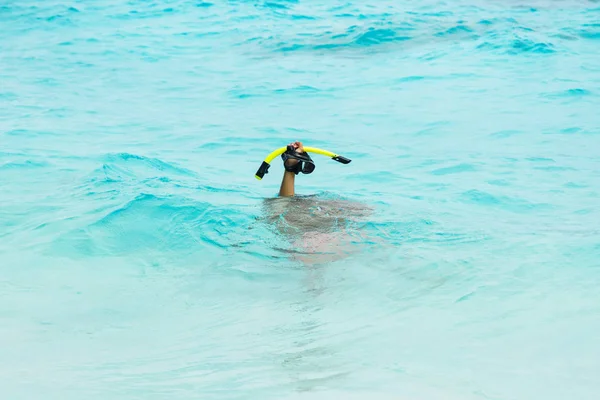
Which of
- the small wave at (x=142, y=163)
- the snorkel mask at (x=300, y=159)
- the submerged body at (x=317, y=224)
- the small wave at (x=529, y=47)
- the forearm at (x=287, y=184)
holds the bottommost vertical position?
the small wave at (x=142, y=163)

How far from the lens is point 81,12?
22391 millimetres

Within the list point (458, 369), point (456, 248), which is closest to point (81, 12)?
point (456, 248)

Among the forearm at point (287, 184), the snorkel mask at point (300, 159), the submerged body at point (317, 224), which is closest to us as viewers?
the submerged body at point (317, 224)

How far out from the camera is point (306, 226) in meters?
6.30

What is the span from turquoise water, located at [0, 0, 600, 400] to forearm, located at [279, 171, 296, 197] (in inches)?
8.6

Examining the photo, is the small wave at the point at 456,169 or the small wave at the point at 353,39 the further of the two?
the small wave at the point at 353,39

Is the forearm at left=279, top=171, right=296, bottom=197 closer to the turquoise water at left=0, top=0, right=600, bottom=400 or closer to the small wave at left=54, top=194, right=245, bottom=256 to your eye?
the turquoise water at left=0, top=0, right=600, bottom=400

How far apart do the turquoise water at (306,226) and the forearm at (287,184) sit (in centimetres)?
22

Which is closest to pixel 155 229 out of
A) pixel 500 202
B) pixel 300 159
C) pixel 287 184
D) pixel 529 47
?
pixel 287 184

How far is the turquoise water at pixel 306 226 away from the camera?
4.26 meters

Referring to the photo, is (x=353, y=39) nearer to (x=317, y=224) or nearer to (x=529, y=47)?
→ (x=529, y=47)

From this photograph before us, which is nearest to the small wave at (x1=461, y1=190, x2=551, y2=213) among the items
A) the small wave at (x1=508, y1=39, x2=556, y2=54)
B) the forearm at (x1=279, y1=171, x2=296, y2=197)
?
the forearm at (x1=279, y1=171, x2=296, y2=197)

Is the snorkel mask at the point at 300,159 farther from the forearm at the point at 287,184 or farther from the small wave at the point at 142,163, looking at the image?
the small wave at the point at 142,163

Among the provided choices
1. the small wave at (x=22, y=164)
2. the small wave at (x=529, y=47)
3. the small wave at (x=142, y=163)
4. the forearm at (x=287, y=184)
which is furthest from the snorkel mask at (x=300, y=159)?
the small wave at (x=529, y=47)
